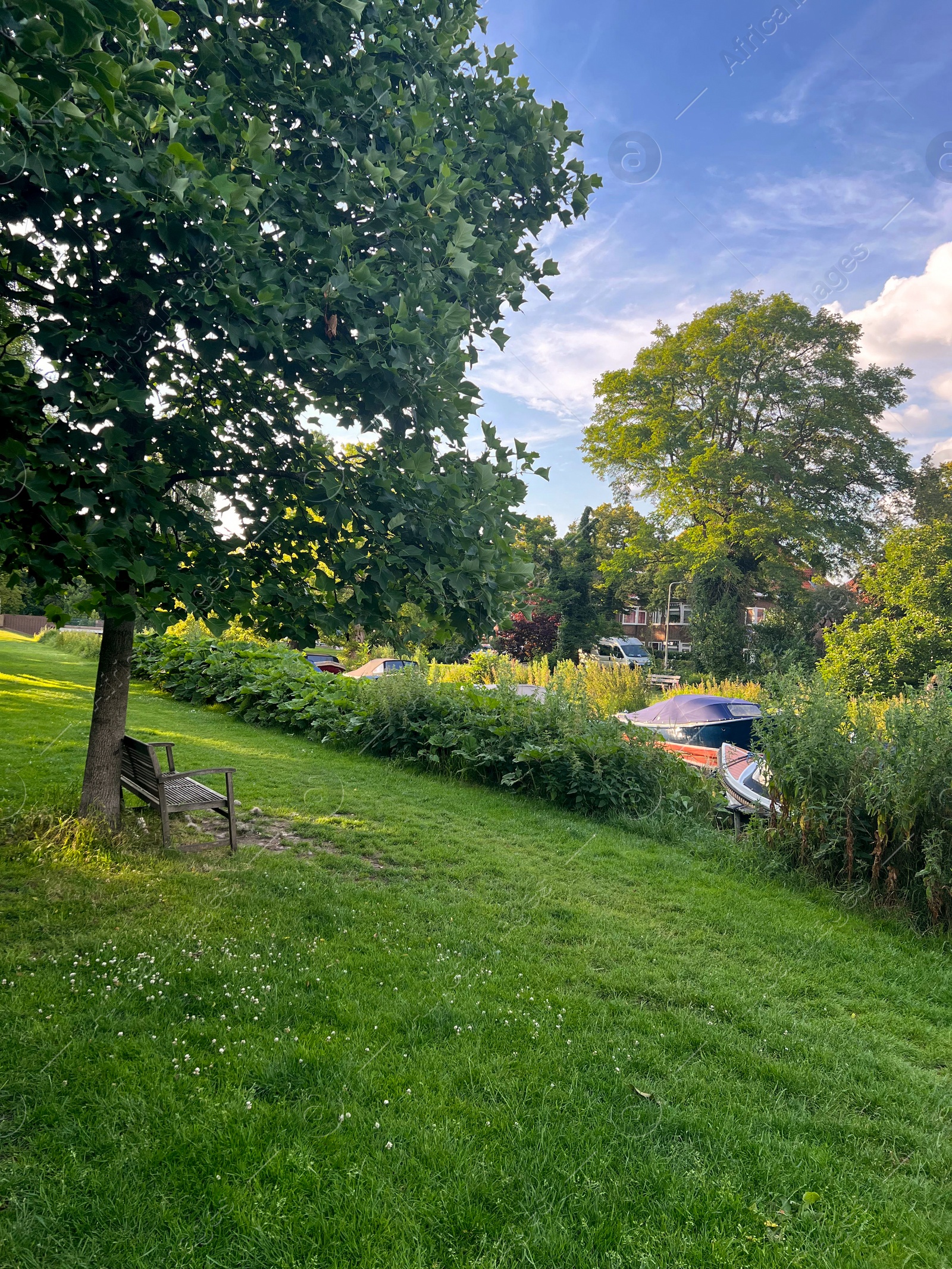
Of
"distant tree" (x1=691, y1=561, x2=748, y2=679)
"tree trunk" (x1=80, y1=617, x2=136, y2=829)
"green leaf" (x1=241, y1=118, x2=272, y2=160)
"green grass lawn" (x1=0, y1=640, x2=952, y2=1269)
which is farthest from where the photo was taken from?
"distant tree" (x1=691, y1=561, x2=748, y2=679)

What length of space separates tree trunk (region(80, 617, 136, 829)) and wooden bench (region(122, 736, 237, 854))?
0.56 ft

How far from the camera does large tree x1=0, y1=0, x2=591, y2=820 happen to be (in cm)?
353

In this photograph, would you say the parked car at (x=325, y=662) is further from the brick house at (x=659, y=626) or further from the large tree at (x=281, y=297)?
the brick house at (x=659, y=626)

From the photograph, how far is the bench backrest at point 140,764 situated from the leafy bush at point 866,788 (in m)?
5.76

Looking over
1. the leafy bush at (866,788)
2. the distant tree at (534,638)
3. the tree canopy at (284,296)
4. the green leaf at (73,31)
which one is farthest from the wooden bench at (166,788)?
the distant tree at (534,638)

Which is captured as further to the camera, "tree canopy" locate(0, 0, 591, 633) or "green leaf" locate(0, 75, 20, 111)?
"tree canopy" locate(0, 0, 591, 633)

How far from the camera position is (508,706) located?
10.1 m

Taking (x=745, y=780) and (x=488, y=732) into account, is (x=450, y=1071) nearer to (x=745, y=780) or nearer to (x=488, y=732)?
(x=745, y=780)

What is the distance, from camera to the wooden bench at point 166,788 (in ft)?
18.2

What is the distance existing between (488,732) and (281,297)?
23.8ft

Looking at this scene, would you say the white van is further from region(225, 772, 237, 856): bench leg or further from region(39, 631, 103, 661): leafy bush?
region(225, 772, 237, 856): bench leg

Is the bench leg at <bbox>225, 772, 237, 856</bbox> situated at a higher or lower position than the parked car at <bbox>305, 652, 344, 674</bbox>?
lower

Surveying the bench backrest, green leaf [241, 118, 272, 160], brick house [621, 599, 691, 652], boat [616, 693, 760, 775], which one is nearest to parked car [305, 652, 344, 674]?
boat [616, 693, 760, 775]

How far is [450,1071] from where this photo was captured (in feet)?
9.94
